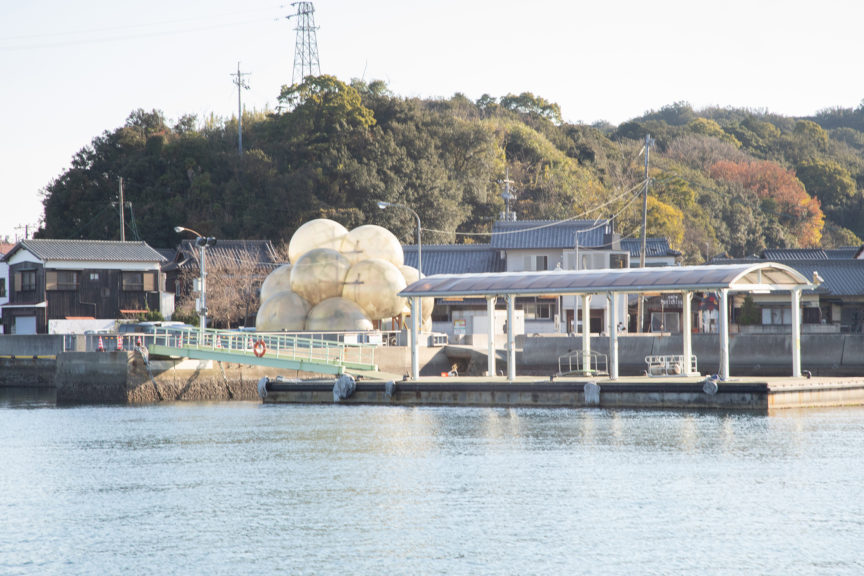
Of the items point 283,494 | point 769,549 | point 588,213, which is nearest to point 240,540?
point 283,494

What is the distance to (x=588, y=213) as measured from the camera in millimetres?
87438

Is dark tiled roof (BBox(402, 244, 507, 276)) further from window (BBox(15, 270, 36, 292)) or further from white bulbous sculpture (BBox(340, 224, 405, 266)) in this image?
window (BBox(15, 270, 36, 292))

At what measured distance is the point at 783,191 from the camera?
344 feet

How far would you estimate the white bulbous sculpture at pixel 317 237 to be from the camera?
5025 centimetres

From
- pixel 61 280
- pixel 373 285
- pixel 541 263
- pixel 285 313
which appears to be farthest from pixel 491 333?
pixel 61 280

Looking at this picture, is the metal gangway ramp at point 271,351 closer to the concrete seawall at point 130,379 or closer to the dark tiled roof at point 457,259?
the concrete seawall at point 130,379

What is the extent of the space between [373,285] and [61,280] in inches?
1058

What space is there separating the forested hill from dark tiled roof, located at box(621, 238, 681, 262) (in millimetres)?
7654

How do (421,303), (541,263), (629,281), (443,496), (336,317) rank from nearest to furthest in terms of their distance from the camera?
(443,496), (629,281), (336,317), (421,303), (541,263)

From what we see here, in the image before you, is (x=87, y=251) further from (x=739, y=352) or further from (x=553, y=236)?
(x=739, y=352)

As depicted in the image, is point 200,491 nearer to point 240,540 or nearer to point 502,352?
point 240,540

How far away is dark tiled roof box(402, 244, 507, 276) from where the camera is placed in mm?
70062

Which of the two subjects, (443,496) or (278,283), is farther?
(278,283)

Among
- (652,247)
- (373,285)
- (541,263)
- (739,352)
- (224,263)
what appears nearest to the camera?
(373,285)
